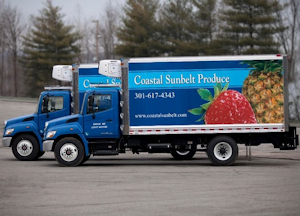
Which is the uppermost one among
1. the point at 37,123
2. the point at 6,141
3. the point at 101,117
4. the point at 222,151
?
the point at 101,117

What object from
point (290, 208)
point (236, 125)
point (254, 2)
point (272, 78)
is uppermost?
point (254, 2)

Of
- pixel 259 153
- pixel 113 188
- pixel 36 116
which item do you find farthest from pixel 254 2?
pixel 113 188

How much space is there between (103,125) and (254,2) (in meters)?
41.7

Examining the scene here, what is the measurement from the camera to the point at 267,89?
1964 centimetres

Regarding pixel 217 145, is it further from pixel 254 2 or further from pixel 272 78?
pixel 254 2

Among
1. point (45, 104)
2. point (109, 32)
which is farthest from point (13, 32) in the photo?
point (45, 104)

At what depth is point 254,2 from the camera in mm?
59000

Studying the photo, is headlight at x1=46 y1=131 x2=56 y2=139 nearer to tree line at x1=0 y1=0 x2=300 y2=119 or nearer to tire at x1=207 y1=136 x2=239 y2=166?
tire at x1=207 y1=136 x2=239 y2=166

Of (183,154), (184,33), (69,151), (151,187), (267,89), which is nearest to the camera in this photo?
(151,187)

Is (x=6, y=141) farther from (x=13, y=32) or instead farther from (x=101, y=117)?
(x=13, y=32)

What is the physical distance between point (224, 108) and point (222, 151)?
1.32 m

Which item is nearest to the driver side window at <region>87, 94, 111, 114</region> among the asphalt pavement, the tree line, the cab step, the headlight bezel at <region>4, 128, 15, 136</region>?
the cab step

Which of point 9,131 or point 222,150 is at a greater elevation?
point 9,131

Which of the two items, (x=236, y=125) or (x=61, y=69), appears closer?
(x=236, y=125)
